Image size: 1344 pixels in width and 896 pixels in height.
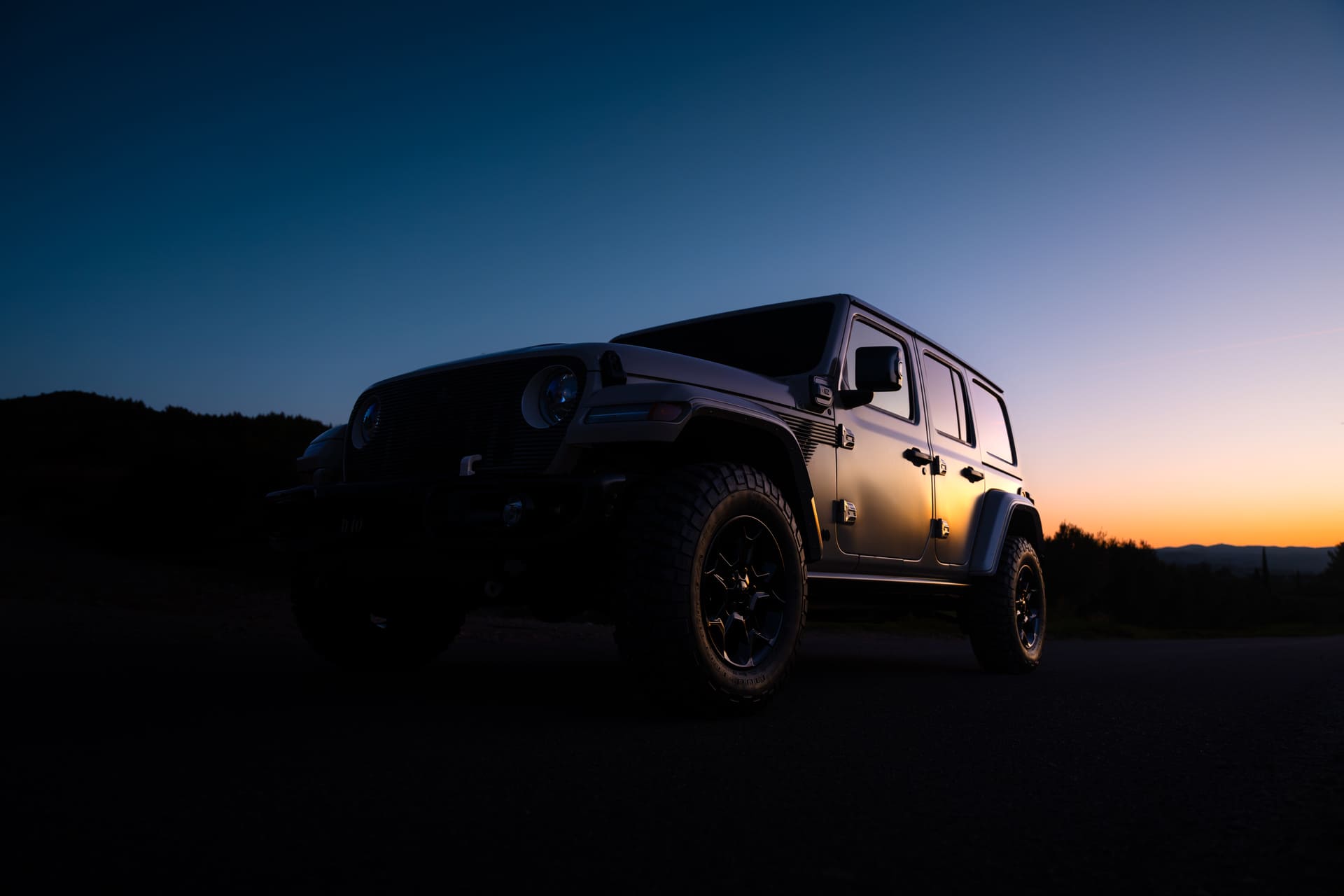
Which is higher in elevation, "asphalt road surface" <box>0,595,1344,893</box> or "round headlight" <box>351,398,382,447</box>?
"round headlight" <box>351,398,382,447</box>

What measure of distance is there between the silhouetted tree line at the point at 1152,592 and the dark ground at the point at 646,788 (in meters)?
27.4

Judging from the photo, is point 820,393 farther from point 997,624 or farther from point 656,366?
point 997,624

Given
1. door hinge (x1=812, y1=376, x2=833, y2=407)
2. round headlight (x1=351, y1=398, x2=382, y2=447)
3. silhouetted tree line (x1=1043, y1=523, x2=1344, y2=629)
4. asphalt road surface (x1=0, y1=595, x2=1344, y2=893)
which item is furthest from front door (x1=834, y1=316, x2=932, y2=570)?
silhouetted tree line (x1=1043, y1=523, x2=1344, y2=629)

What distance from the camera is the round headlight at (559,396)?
3441mm

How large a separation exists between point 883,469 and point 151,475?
1252 centimetres

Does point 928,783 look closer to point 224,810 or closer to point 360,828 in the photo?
point 360,828

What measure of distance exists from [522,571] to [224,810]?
1375 millimetres

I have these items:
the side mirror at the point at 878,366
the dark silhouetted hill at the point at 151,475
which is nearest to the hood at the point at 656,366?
the side mirror at the point at 878,366

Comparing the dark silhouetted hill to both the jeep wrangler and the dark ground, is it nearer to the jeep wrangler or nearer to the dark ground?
the dark ground

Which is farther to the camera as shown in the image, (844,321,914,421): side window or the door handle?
the door handle

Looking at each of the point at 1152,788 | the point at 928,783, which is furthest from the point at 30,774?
the point at 1152,788

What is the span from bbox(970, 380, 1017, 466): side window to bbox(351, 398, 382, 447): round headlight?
14.6 ft

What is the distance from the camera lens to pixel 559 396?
3490 mm

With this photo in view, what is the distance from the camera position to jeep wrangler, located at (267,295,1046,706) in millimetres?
3049
